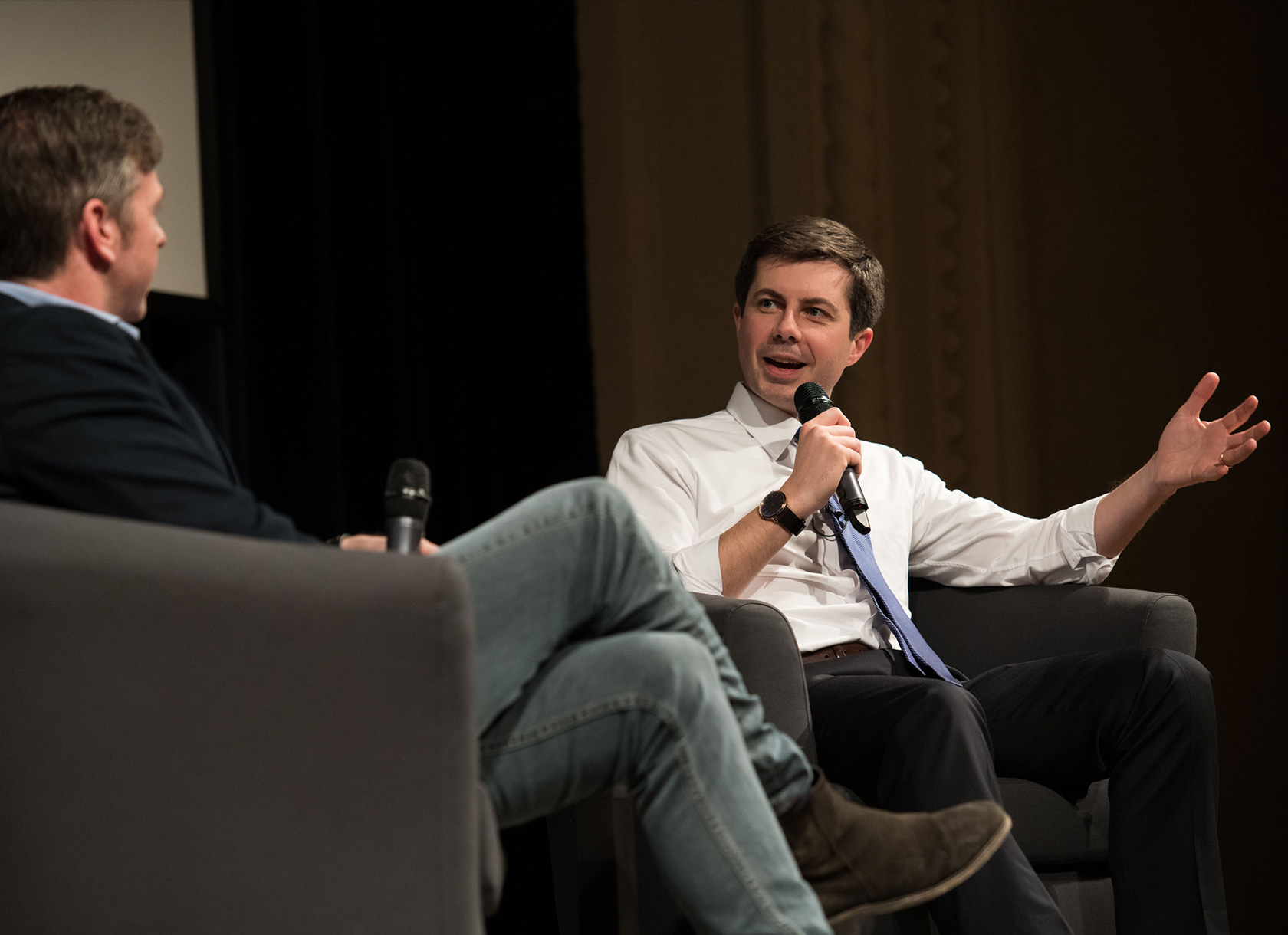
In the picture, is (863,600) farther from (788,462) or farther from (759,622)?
(759,622)

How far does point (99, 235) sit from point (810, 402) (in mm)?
1067

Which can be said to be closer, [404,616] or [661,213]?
[404,616]

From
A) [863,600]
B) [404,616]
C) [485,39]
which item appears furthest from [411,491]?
[485,39]

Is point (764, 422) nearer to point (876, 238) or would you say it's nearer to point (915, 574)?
point (915, 574)

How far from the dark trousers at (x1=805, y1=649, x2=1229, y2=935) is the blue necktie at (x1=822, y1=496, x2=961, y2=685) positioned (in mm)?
103

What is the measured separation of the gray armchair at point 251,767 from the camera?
1.01 m

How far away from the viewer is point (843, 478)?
1.82m

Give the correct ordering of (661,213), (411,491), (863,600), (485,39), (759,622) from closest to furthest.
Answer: (411,491)
(759,622)
(863,600)
(485,39)
(661,213)

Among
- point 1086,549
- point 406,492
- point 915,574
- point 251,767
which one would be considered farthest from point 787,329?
point 251,767

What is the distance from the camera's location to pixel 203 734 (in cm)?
101

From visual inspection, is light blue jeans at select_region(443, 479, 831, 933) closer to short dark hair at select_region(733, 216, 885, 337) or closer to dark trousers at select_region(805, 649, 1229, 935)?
dark trousers at select_region(805, 649, 1229, 935)

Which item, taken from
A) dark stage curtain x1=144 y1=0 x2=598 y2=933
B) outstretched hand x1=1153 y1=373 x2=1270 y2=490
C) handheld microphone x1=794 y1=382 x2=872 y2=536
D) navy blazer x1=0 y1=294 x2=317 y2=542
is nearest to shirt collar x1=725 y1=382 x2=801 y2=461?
handheld microphone x1=794 y1=382 x2=872 y2=536

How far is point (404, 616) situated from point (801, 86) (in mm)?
2392

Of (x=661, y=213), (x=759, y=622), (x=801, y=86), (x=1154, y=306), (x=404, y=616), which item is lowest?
(x=759, y=622)
